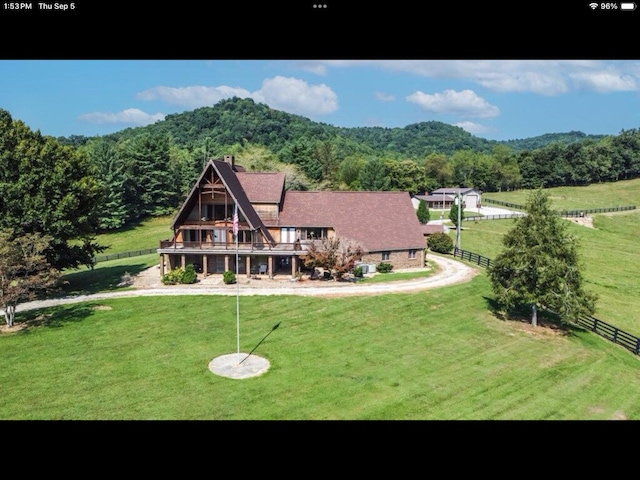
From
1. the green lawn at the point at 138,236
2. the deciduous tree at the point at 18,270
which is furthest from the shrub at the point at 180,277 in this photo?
the green lawn at the point at 138,236

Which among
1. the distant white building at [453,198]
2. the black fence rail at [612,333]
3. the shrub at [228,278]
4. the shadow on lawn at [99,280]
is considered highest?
the distant white building at [453,198]

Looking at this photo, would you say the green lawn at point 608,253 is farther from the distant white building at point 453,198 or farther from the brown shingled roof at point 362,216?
the distant white building at point 453,198

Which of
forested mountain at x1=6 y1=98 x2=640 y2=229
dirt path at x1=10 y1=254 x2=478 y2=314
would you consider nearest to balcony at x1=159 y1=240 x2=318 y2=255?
dirt path at x1=10 y1=254 x2=478 y2=314
